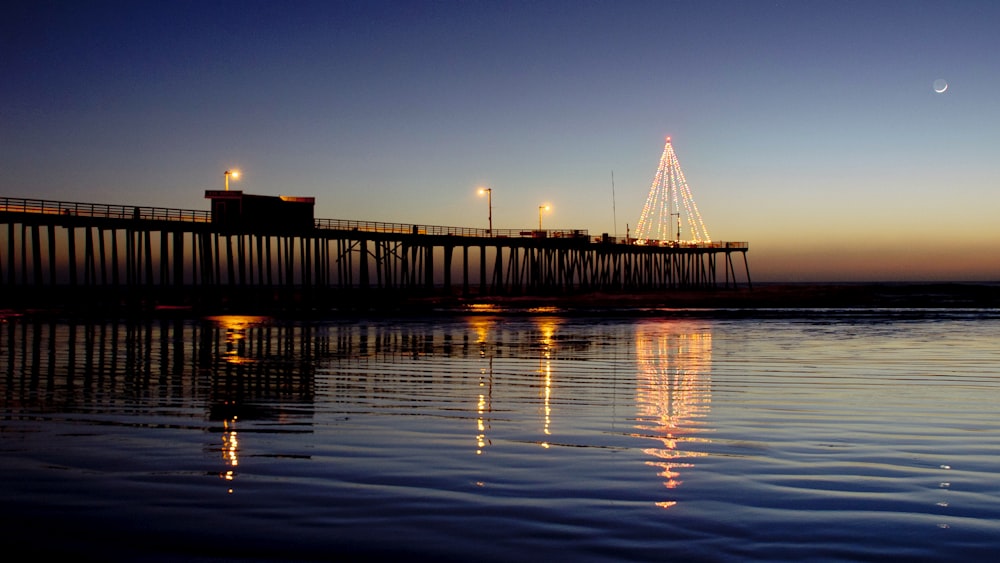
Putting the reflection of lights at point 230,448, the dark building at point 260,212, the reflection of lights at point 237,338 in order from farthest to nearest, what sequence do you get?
the dark building at point 260,212, the reflection of lights at point 237,338, the reflection of lights at point 230,448

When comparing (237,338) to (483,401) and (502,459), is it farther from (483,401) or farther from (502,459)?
(502,459)

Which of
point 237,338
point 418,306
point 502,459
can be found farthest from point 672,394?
point 418,306

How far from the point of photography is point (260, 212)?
2062 inches

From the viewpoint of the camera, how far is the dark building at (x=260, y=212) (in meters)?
50.4

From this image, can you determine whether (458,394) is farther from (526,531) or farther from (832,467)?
(526,531)

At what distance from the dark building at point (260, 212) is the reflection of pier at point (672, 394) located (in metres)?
33.4

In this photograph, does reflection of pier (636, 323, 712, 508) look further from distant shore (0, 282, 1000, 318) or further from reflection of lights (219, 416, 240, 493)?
distant shore (0, 282, 1000, 318)

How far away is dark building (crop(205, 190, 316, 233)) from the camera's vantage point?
5038 centimetres

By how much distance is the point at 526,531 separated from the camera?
512 centimetres

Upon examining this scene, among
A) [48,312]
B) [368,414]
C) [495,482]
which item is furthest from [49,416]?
[48,312]

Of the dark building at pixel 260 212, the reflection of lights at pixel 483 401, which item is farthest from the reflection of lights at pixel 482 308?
the reflection of lights at pixel 483 401

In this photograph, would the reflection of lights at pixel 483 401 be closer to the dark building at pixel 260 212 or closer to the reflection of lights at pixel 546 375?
the reflection of lights at pixel 546 375

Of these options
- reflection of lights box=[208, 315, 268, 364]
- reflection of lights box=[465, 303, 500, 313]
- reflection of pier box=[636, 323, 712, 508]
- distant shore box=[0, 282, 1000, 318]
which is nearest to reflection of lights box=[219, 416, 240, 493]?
reflection of pier box=[636, 323, 712, 508]

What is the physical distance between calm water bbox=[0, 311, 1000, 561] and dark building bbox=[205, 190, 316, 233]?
35000 mm
